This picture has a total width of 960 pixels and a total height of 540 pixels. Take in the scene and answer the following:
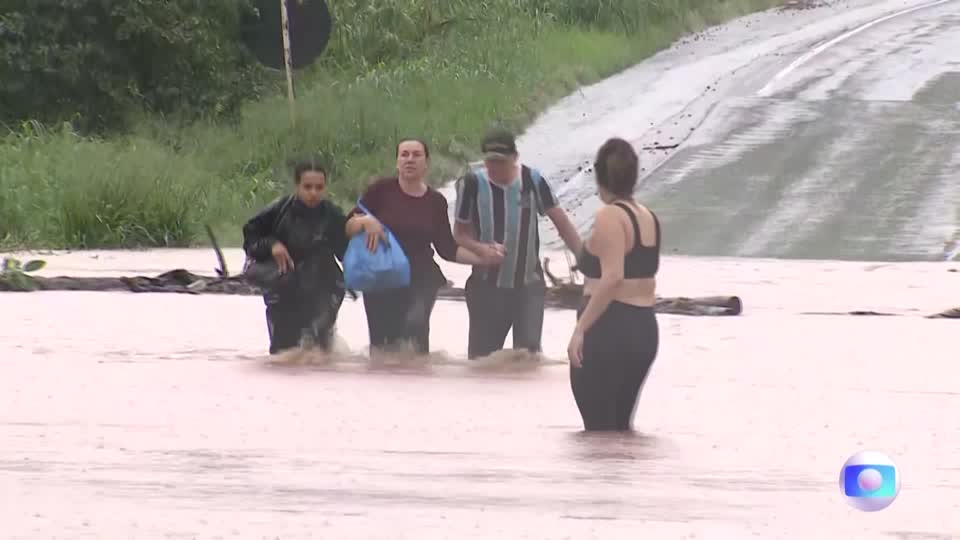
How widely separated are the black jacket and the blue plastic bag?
216 millimetres

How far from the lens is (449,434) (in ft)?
33.9

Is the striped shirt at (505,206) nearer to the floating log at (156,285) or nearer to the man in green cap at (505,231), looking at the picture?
the man in green cap at (505,231)

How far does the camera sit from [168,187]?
23.1m

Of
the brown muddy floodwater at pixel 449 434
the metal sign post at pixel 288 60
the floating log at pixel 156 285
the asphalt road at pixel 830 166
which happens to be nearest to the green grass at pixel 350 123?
the metal sign post at pixel 288 60

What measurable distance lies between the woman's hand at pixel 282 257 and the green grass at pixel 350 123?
10187 mm

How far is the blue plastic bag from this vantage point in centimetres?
1209

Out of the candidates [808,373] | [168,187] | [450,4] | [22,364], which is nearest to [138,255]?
[168,187]

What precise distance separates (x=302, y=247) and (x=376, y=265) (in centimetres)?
59

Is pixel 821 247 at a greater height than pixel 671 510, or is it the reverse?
pixel 671 510

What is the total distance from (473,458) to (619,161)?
1472mm

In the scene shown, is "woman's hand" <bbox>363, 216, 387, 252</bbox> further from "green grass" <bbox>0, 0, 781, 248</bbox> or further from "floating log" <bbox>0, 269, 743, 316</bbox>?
"green grass" <bbox>0, 0, 781, 248</bbox>

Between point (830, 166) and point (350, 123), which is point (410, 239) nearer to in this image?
point (830, 166)

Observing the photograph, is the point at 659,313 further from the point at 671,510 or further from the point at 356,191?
the point at 356,191

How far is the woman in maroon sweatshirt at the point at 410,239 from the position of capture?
12.0m
